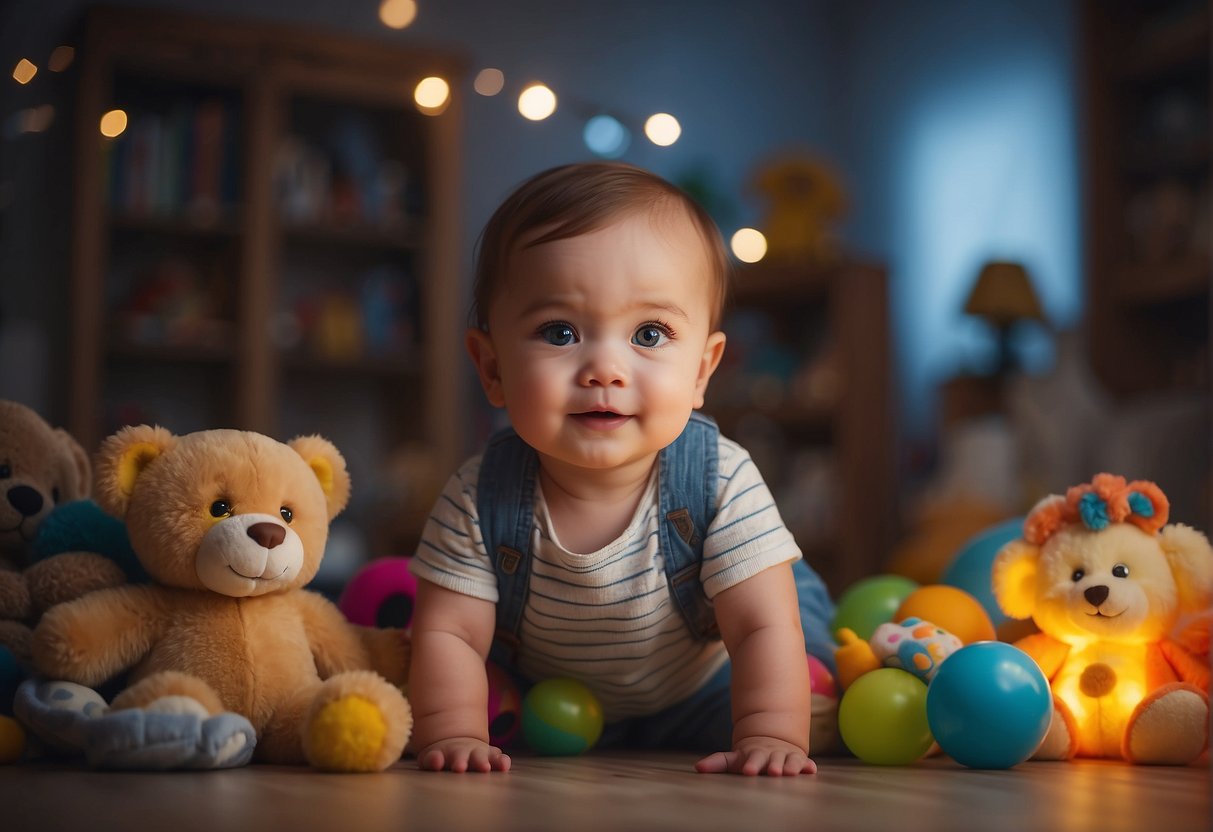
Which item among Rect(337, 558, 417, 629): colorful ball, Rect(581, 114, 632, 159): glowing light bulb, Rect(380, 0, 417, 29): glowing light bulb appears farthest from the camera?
Rect(380, 0, 417, 29): glowing light bulb

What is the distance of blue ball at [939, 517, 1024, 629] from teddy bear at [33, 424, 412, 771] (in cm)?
72

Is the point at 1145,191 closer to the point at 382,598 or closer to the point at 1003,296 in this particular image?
the point at 1003,296

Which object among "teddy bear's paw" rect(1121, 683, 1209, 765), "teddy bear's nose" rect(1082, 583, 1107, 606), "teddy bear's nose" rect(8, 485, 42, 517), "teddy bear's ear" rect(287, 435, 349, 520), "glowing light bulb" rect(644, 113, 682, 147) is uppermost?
"glowing light bulb" rect(644, 113, 682, 147)

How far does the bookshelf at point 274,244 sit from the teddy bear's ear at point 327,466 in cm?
257

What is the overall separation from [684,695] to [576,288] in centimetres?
40

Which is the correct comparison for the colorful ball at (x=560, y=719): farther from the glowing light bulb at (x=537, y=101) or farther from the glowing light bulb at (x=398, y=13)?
the glowing light bulb at (x=398, y=13)

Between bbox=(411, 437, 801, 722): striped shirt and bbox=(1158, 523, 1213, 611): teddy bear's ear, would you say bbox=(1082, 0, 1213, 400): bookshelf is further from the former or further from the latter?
bbox=(411, 437, 801, 722): striped shirt

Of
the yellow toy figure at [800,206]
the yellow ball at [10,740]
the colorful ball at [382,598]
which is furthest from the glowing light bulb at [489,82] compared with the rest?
the yellow ball at [10,740]

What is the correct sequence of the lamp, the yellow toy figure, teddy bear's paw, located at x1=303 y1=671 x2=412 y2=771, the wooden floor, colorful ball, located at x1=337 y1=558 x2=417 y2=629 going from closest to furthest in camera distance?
the wooden floor
teddy bear's paw, located at x1=303 y1=671 x2=412 y2=771
colorful ball, located at x1=337 y1=558 x2=417 y2=629
the lamp
the yellow toy figure

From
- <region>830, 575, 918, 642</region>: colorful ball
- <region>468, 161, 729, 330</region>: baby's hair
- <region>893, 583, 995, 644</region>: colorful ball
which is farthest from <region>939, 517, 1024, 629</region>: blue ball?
<region>468, 161, 729, 330</region>: baby's hair

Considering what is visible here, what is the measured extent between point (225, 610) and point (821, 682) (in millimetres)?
489

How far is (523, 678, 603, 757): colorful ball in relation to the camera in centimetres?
104

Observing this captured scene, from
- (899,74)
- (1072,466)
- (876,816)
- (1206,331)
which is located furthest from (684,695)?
Result: (899,74)

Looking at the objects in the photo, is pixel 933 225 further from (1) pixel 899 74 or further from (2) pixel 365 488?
(2) pixel 365 488
